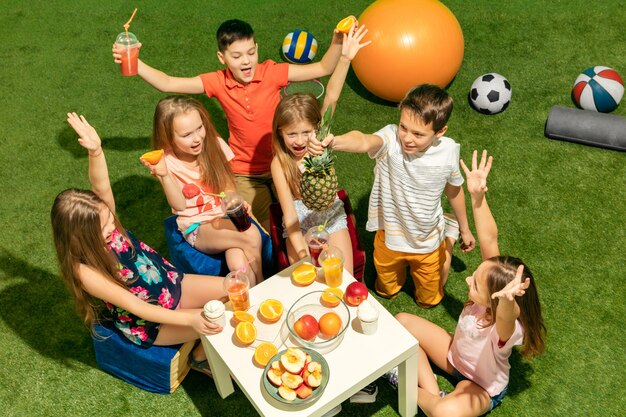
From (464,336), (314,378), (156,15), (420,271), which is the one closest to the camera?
(314,378)

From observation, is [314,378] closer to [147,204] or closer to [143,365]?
[143,365]

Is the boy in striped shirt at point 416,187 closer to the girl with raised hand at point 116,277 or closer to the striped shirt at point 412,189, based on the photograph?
the striped shirt at point 412,189

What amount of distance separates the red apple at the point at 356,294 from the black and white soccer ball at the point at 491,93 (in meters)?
2.74

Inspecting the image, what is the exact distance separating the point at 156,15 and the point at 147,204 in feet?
9.19

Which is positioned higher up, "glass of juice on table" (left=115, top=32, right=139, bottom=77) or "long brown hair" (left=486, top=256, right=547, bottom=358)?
"glass of juice on table" (left=115, top=32, right=139, bottom=77)

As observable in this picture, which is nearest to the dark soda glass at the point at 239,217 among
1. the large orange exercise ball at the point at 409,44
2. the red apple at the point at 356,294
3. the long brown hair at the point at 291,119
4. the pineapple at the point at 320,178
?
the long brown hair at the point at 291,119

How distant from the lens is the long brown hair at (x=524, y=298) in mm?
3158

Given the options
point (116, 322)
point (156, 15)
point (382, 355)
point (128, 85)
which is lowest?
point (116, 322)

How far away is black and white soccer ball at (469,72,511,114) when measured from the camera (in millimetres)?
5422

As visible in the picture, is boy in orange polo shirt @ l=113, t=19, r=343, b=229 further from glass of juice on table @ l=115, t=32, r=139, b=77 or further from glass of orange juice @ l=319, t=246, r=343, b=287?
glass of orange juice @ l=319, t=246, r=343, b=287

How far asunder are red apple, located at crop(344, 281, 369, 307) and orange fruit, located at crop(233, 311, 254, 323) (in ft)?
1.74

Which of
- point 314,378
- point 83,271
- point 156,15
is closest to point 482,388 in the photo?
point 314,378

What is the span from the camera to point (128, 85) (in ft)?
20.5

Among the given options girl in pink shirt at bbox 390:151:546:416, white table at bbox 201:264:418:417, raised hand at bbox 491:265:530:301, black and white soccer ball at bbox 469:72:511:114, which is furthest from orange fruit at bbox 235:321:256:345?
black and white soccer ball at bbox 469:72:511:114
